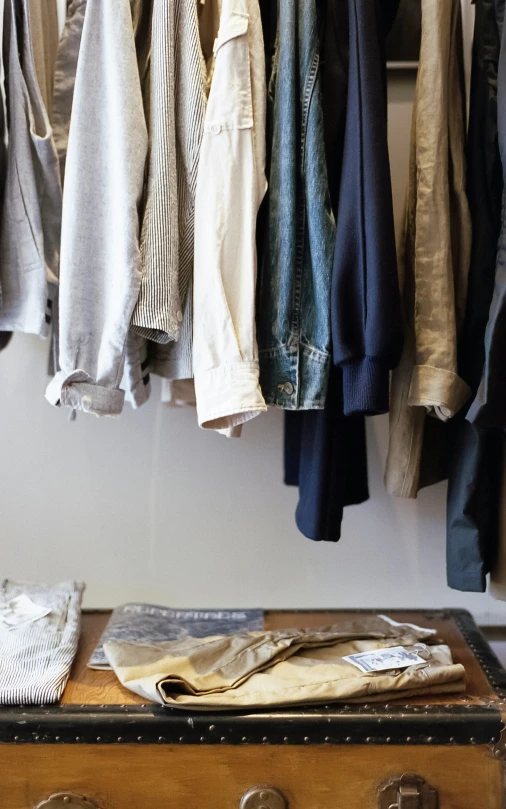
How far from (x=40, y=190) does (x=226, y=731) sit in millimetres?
801

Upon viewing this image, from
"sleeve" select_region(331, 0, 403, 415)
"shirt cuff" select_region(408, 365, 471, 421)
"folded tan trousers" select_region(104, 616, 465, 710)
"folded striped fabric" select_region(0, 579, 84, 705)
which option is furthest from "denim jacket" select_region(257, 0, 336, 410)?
"folded striped fabric" select_region(0, 579, 84, 705)

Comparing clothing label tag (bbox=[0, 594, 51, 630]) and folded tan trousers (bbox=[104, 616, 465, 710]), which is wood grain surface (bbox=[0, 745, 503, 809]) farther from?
clothing label tag (bbox=[0, 594, 51, 630])

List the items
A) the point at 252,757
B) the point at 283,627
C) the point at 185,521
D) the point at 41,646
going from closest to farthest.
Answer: the point at 252,757 → the point at 41,646 → the point at 283,627 → the point at 185,521

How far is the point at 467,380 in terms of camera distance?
0.98 metres

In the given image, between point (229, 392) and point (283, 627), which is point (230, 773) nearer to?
point (283, 627)

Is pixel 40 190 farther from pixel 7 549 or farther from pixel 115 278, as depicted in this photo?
pixel 7 549

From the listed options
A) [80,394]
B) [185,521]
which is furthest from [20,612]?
[80,394]

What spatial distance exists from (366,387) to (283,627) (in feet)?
1.89

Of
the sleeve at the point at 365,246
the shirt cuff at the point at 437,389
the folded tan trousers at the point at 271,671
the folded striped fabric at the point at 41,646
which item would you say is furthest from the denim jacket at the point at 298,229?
the folded striped fabric at the point at 41,646

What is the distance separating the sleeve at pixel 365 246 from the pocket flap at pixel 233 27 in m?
0.14

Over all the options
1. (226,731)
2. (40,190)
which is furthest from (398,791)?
(40,190)

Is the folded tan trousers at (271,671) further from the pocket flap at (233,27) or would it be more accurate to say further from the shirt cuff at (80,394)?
the pocket flap at (233,27)

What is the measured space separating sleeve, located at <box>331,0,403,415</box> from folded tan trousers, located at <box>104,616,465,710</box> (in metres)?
0.40

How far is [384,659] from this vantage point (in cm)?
101
